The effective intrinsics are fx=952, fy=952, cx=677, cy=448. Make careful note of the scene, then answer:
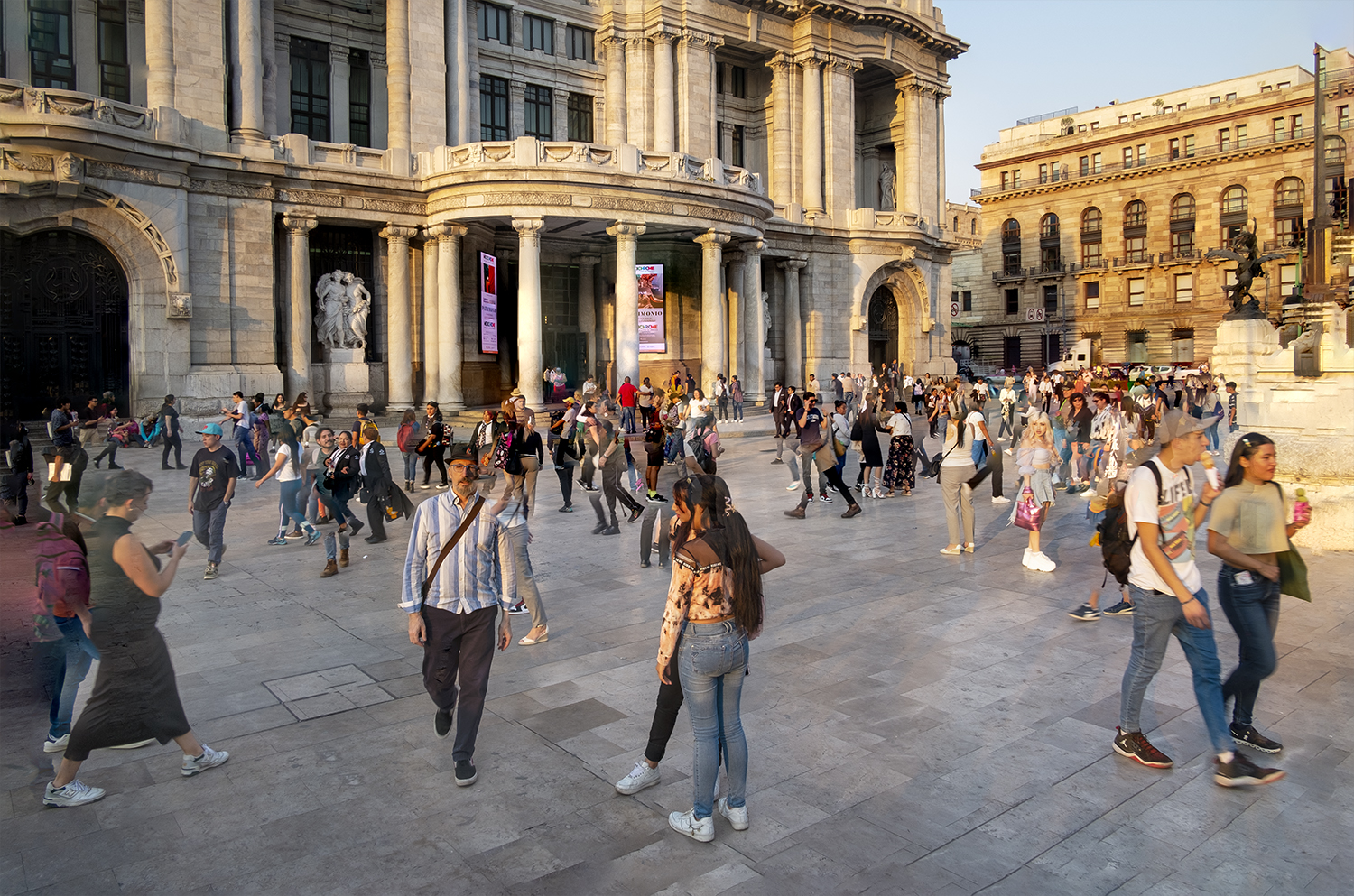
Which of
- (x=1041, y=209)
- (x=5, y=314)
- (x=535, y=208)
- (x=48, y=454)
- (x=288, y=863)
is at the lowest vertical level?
(x=288, y=863)

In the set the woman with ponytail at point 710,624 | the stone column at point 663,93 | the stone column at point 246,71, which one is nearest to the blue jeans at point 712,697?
the woman with ponytail at point 710,624

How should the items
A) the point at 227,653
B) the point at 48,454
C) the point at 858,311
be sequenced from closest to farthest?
the point at 227,653 < the point at 48,454 < the point at 858,311

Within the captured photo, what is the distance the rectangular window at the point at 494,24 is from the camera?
33344mm

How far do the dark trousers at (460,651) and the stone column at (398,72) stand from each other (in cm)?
2679

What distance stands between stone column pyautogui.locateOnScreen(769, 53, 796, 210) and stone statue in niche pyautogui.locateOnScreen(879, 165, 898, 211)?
7094 millimetres

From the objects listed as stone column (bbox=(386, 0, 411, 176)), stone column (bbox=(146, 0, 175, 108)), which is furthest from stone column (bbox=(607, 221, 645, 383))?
stone column (bbox=(146, 0, 175, 108))

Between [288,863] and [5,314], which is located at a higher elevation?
[5,314]

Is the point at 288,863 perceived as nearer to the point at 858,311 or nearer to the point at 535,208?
the point at 535,208

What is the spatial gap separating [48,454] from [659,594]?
22.9ft

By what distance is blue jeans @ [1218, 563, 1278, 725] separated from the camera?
5.56 m

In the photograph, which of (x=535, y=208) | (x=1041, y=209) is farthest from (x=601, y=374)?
(x=1041, y=209)

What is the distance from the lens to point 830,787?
5309mm

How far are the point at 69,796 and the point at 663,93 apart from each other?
3430cm

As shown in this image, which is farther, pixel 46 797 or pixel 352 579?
Answer: pixel 352 579
